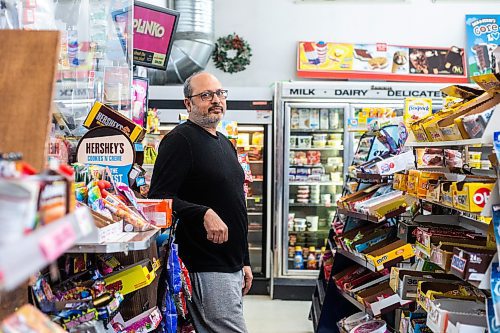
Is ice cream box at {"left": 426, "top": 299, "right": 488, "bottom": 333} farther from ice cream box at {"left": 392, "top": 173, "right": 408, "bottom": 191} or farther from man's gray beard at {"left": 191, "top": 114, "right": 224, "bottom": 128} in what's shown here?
man's gray beard at {"left": 191, "top": 114, "right": 224, "bottom": 128}

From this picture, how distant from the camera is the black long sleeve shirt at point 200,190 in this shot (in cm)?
313

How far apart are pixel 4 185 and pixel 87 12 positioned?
2728 mm

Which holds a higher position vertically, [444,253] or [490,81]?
[490,81]

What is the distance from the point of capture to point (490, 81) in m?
2.36

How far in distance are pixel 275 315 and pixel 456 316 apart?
4115 millimetres

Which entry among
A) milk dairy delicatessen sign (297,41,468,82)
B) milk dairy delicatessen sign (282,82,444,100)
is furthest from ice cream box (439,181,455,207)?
milk dairy delicatessen sign (297,41,468,82)

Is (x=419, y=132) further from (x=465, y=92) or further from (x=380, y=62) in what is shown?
(x=380, y=62)

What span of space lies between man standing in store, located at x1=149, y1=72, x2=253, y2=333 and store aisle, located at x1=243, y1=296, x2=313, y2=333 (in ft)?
8.78

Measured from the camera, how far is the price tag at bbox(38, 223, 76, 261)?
0.87 meters

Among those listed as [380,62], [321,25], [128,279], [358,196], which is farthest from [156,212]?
[321,25]

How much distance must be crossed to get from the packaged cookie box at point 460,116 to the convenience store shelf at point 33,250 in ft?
6.03

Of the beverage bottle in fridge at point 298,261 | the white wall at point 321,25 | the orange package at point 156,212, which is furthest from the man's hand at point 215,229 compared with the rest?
the white wall at point 321,25

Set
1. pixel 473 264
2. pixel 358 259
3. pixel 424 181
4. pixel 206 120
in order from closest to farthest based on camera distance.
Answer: pixel 473 264
pixel 424 181
pixel 206 120
pixel 358 259

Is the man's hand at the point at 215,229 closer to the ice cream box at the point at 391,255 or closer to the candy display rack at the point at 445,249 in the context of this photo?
the candy display rack at the point at 445,249
